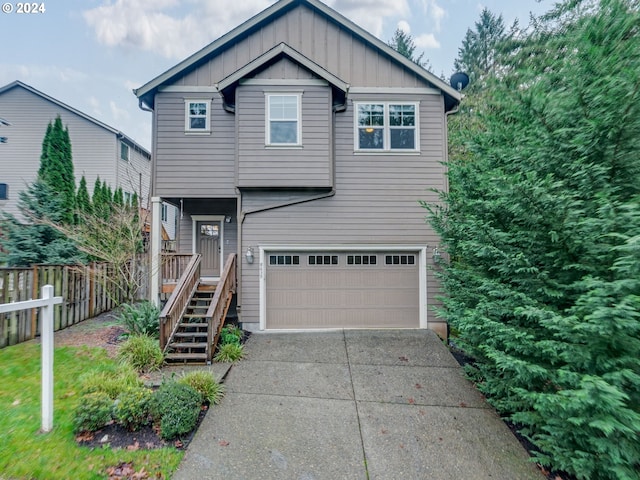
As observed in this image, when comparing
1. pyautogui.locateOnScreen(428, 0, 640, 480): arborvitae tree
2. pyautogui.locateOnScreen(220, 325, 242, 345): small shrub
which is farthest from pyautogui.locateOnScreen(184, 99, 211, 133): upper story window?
pyautogui.locateOnScreen(428, 0, 640, 480): arborvitae tree

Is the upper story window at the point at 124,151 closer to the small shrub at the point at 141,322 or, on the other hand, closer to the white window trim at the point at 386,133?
the small shrub at the point at 141,322

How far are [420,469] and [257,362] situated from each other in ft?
11.7

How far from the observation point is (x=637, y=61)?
3.34 metres

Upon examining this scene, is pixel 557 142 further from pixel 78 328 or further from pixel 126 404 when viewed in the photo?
pixel 78 328

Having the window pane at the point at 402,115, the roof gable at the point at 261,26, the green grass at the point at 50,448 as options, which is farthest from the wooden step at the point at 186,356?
the window pane at the point at 402,115

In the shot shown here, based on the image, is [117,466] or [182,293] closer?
[117,466]

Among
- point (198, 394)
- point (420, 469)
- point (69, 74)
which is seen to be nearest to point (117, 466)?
point (198, 394)

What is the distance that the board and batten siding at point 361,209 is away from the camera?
806 cm

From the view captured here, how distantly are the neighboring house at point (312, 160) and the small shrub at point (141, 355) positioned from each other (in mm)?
2541

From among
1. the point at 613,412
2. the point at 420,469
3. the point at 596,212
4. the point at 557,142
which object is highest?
the point at 557,142

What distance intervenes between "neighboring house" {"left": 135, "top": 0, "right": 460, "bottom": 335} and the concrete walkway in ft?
6.37

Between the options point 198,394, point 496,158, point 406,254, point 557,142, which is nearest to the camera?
point 557,142

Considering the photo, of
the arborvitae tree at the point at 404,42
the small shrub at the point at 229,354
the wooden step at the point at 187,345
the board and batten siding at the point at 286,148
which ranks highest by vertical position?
the arborvitae tree at the point at 404,42

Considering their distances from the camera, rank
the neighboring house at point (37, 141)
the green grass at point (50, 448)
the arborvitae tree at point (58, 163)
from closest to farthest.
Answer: the green grass at point (50, 448), the arborvitae tree at point (58, 163), the neighboring house at point (37, 141)
